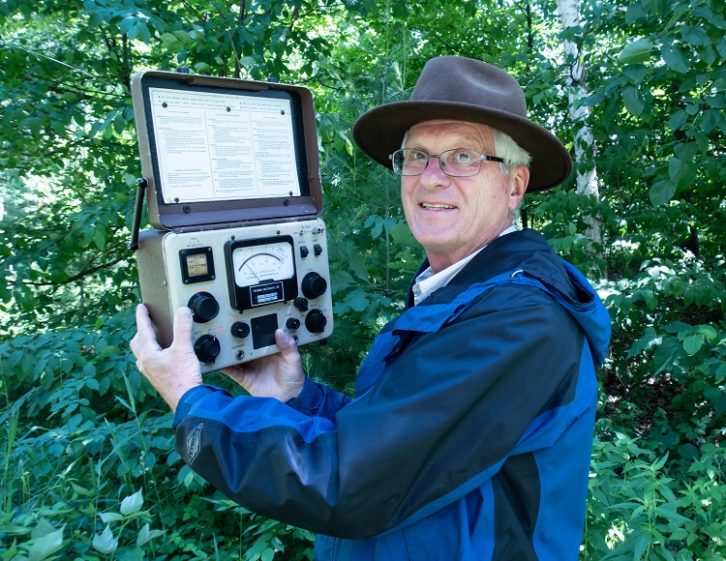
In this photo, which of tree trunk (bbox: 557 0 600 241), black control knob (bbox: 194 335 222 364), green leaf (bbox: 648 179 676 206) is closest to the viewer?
black control knob (bbox: 194 335 222 364)

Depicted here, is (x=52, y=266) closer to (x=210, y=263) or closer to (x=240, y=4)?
(x=240, y=4)

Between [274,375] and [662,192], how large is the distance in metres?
1.89

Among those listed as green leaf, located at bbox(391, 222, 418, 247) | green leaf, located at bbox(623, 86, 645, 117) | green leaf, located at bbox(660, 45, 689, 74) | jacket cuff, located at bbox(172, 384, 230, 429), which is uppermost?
green leaf, located at bbox(660, 45, 689, 74)

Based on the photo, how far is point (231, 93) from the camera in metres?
1.45

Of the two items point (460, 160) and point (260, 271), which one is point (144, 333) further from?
point (460, 160)

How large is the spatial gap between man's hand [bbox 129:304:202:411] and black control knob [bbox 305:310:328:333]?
1.27 ft

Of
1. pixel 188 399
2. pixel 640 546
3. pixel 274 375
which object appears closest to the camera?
pixel 188 399

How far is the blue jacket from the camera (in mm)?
978

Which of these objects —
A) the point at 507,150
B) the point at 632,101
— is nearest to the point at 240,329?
the point at 507,150

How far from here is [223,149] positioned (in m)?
1.43

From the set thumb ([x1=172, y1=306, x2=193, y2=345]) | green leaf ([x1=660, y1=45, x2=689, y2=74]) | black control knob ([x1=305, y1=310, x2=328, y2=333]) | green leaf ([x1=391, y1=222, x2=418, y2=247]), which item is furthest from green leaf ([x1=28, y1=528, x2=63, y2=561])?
green leaf ([x1=660, y1=45, x2=689, y2=74])

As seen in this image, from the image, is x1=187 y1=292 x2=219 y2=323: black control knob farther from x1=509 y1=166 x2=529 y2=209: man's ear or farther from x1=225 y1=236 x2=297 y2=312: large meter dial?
x1=509 y1=166 x2=529 y2=209: man's ear

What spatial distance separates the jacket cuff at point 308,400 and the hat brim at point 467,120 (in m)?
0.76

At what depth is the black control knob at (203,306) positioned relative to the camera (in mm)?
1327
